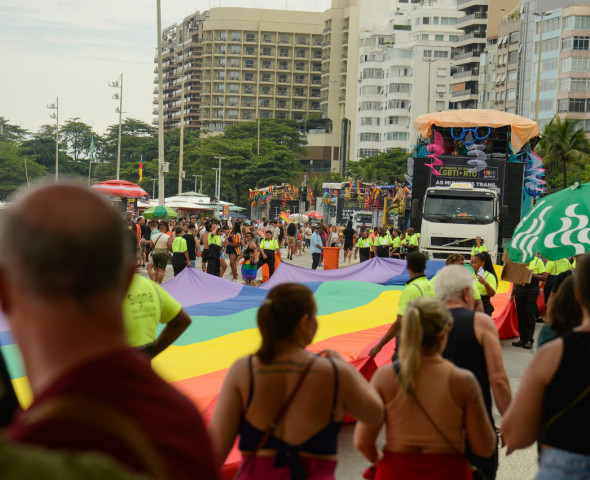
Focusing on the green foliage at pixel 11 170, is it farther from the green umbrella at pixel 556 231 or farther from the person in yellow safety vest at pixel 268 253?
the green umbrella at pixel 556 231

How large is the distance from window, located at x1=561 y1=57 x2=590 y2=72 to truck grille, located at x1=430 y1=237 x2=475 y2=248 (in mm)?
69403

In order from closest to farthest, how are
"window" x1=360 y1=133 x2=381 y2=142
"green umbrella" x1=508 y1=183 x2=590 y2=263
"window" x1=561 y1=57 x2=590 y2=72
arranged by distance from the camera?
1. "green umbrella" x1=508 y1=183 x2=590 y2=263
2. "window" x1=561 y1=57 x2=590 y2=72
3. "window" x1=360 y1=133 x2=381 y2=142

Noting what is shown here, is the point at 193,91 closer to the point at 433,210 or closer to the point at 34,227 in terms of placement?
the point at 433,210

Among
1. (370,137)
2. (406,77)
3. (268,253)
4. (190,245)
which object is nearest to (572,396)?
(190,245)

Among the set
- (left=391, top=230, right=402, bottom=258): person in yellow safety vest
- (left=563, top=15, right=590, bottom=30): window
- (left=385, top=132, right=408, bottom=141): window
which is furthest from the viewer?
(left=385, top=132, right=408, bottom=141): window

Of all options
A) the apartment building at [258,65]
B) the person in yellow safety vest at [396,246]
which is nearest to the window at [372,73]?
the apartment building at [258,65]

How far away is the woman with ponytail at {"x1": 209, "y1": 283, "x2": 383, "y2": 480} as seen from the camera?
3.66 metres

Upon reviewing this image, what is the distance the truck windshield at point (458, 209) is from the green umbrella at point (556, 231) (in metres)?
18.7

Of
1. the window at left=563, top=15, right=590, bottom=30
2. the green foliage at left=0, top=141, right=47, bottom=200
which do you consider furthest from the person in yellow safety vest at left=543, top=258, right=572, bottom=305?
the green foliage at left=0, top=141, right=47, bottom=200

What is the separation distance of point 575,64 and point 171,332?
300ft

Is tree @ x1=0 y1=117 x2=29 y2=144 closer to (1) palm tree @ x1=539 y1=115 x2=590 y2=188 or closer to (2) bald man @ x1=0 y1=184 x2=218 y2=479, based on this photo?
(1) palm tree @ x1=539 y1=115 x2=590 y2=188

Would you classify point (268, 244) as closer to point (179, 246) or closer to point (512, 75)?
point (179, 246)

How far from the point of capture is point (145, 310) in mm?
5816

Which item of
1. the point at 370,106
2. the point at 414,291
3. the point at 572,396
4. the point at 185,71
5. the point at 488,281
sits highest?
the point at 185,71
